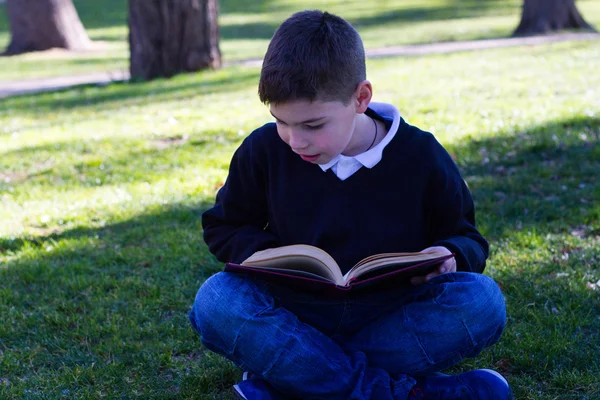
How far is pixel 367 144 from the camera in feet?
9.10

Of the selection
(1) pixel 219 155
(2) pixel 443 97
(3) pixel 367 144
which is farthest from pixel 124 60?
(3) pixel 367 144

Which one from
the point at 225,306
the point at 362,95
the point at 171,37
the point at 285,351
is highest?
the point at 362,95

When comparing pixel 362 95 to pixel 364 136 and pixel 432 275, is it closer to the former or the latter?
pixel 364 136

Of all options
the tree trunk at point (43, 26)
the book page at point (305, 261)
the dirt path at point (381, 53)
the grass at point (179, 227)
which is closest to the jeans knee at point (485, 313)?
the grass at point (179, 227)

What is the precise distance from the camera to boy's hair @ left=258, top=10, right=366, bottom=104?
8.12 ft

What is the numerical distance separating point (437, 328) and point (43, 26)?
59.9 ft

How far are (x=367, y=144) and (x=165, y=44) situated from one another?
9195 mm

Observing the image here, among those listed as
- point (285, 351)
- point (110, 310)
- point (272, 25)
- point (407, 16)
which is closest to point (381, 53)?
point (272, 25)

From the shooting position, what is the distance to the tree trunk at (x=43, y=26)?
18.8 meters

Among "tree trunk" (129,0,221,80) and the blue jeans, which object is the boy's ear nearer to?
the blue jeans

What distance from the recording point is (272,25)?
72.4 feet

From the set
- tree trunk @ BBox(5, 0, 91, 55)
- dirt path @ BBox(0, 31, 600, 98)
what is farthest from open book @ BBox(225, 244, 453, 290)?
tree trunk @ BBox(5, 0, 91, 55)

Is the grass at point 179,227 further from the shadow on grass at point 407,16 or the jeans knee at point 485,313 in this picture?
the shadow on grass at point 407,16

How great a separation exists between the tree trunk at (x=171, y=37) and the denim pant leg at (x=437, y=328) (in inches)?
360
